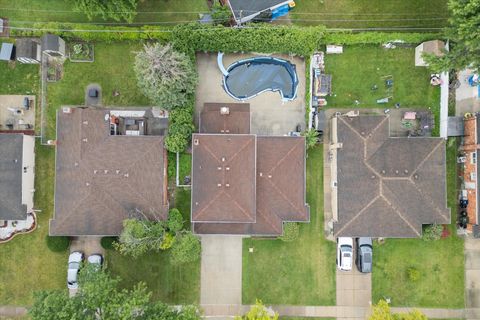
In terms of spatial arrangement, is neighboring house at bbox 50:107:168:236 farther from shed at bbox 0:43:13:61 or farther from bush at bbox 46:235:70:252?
shed at bbox 0:43:13:61

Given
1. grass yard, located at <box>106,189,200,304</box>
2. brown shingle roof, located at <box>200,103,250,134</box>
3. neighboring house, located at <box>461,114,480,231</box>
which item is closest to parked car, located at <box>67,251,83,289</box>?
grass yard, located at <box>106,189,200,304</box>

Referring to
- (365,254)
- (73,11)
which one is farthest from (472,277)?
(73,11)

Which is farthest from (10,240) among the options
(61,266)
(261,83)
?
(261,83)

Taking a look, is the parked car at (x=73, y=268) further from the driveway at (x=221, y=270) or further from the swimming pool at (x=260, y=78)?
the swimming pool at (x=260, y=78)

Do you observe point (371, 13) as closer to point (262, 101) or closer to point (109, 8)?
point (262, 101)

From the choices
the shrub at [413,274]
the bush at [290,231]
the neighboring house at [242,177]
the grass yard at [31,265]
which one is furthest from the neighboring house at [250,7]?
the shrub at [413,274]
